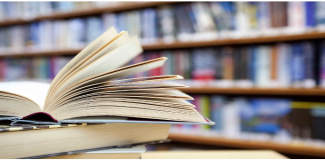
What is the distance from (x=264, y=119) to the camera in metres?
1.32

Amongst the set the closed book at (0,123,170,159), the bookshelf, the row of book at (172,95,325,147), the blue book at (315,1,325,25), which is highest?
the blue book at (315,1,325,25)

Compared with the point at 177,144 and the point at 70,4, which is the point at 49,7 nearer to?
the point at 70,4

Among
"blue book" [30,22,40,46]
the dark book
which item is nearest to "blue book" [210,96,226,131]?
the dark book

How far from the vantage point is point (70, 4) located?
1746 mm

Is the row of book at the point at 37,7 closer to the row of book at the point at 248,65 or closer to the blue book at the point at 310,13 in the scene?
the row of book at the point at 248,65

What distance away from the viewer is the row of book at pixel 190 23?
1.19 meters

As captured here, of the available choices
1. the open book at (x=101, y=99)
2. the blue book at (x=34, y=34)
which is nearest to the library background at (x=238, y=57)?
the blue book at (x=34, y=34)

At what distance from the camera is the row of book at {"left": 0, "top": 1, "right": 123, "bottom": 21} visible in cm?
168

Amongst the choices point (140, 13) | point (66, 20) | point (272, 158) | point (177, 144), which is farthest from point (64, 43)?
point (272, 158)

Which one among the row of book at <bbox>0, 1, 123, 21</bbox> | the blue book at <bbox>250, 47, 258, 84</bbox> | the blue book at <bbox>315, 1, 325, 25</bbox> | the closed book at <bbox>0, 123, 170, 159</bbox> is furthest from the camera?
the row of book at <bbox>0, 1, 123, 21</bbox>

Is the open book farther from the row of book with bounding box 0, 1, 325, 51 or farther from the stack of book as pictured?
the row of book with bounding box 0, 1, 325, 51

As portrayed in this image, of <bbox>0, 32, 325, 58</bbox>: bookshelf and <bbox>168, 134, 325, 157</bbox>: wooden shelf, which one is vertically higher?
<bbox>0, 32, 325, 58</bbox>: bookshelf

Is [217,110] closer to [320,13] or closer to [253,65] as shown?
[253,65]

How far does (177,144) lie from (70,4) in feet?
4.41
